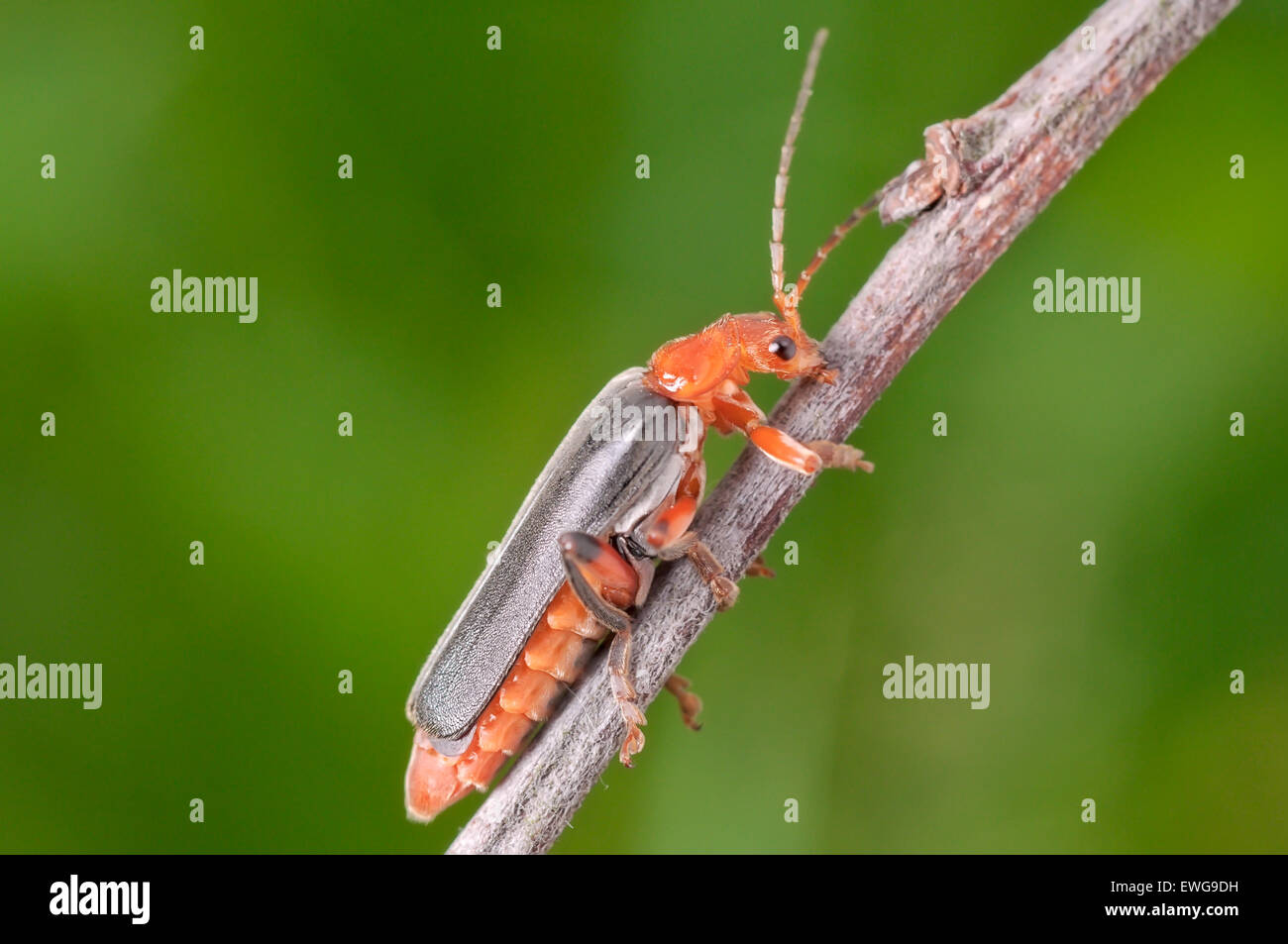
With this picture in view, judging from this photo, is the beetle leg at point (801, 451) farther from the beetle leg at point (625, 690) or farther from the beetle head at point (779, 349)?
the beetle leg at point (625, 690)

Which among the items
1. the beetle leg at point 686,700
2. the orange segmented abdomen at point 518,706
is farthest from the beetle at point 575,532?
the beetle leg at point 686,700

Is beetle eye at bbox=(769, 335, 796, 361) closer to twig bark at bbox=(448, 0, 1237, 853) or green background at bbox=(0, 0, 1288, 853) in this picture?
twig bark at bbox=(448, 0, 1237, 853)

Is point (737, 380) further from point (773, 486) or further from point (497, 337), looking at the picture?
point (497, 337)

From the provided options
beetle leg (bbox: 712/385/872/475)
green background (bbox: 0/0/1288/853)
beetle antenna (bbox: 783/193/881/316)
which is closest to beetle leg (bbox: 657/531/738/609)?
beetle leg (bbox: 712/385/872/475)

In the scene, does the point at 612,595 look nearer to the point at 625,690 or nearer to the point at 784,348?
the point at 625,690

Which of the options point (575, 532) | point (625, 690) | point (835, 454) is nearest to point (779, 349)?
point (835, 454)

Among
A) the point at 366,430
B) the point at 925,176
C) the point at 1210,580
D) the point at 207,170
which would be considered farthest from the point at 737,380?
the point at 207,170

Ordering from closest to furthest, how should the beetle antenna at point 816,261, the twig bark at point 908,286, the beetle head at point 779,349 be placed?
the twig bark at point 908,286
the beetle head at point 779,349
the beetle antenna at point 816,261
